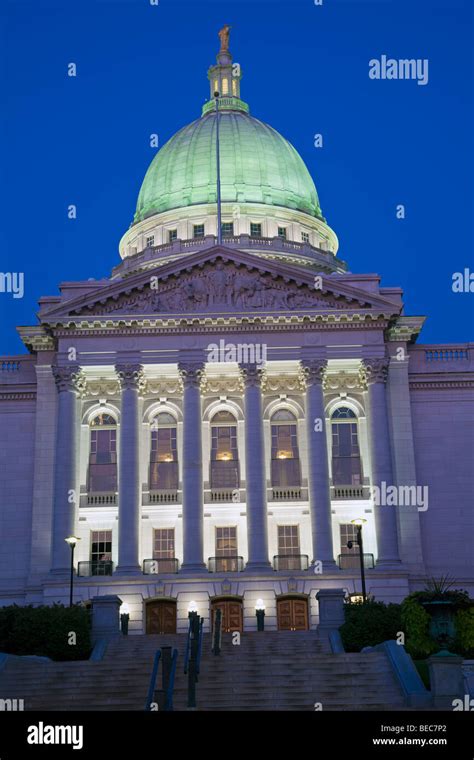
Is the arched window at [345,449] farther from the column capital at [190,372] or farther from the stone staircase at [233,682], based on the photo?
the stone staircase at [233,682]

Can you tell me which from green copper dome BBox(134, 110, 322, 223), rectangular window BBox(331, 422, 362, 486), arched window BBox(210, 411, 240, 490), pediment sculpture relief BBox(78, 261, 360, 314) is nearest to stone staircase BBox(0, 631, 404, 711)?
arched window BBox(210, 411, 240, 490)

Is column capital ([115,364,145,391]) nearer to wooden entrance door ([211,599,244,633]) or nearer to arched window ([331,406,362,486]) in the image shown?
arched window ([331,406,362,486])

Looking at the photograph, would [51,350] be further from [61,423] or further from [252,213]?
[252,213]

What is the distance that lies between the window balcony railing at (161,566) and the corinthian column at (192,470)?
3.55ft

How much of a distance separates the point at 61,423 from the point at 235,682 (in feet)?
Result: 85.8

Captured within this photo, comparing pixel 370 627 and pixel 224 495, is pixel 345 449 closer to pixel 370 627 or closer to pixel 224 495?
pixel 224 495

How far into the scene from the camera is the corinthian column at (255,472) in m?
55.5

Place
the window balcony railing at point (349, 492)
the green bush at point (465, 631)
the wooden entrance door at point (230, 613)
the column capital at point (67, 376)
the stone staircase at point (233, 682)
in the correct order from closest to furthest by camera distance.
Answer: the stone staircase at point (233, 682) → the green bush at point (465, 631) → the wooden entrance door at point (230, 613) → the column capital at point (67, 376) → the window balcony railing at point (349, 492)

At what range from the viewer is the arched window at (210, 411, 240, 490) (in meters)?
58.9

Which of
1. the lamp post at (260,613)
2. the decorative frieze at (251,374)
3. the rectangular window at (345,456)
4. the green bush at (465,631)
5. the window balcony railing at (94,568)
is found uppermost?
the decorative frieze at (251,374)

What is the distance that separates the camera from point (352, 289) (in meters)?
57.8

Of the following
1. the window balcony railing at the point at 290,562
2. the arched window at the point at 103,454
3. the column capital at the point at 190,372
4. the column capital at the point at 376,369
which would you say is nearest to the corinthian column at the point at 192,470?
the column capital at the point at 190,372
